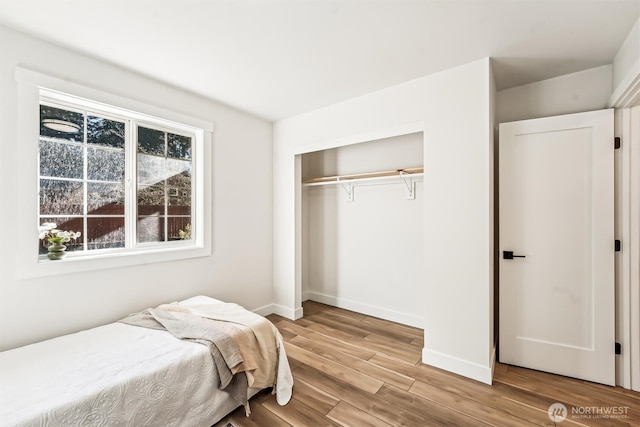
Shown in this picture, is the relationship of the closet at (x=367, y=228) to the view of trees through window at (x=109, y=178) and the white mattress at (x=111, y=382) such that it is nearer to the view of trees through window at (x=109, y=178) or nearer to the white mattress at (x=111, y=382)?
the view of trees through window at (x=109, y=178)

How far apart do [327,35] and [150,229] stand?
231 centimetres

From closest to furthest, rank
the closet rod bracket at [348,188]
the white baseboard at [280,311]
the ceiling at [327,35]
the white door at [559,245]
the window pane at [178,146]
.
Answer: the ceiling at [327,35] < the white door at [559,245] < the window pane at [178,146] < the white baseboard at [280,311] < the closet rod bracket at [348,188]

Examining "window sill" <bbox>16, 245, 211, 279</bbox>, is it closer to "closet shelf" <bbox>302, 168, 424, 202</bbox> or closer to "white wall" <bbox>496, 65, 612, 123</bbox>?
"closet shelf" <bbox>302, 168, 424, 202</bbox>

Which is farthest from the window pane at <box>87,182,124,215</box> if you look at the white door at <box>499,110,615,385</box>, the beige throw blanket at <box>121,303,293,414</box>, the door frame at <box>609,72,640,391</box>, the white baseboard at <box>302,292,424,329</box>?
the door frame at <box>609,72,640,391</box>

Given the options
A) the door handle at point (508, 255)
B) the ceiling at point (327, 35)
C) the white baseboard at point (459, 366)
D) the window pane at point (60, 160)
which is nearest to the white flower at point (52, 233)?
the window pane at point (60, 160)

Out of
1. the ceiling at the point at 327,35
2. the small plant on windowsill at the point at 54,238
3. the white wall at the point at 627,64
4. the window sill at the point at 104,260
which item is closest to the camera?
the ceiling at the point at 327,35

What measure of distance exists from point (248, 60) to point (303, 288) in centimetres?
314

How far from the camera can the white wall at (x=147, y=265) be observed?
1757mm

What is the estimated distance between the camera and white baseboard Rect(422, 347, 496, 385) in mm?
2098

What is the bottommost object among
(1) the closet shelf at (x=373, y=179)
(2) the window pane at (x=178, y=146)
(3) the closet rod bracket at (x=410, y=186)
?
(3) the closet rod bracket at (x=410, y=186)

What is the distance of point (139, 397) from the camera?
4.71 ft

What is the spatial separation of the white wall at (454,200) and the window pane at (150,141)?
2.12 metres

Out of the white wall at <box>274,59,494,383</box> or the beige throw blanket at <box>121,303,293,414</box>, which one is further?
the white wall at <box>274,59,494,383</box>

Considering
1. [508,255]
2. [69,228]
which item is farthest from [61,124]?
[508,255]
